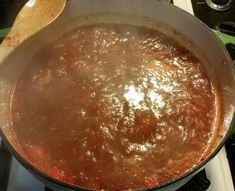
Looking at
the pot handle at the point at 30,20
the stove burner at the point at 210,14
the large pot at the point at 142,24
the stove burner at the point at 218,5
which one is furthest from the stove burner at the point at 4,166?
the stove burner at the point at 218,5

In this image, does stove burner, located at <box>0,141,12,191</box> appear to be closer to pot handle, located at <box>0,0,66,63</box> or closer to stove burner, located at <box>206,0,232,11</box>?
pot handle, located at <box>0,0,66,63</box>

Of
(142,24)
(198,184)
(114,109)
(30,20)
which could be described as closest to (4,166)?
(114,109)

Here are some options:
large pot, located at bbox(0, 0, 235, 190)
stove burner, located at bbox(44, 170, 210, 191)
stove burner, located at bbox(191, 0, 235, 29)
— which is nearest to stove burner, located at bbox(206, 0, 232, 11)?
Result: stove burner, located at bbox(191, 0, 235, 29)

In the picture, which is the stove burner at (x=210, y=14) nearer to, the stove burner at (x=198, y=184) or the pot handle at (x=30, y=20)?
the pot handle at (x=30, y=20)

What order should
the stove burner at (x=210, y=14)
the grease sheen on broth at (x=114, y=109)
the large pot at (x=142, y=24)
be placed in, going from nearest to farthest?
the grease sheen on broth at (x=114, y=109) → the large pot at (x=142, y=24) → the stove burner at (x=210, y=14)

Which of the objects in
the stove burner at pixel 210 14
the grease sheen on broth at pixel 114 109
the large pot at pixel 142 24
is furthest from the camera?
the stove burner at pixel 210 14
